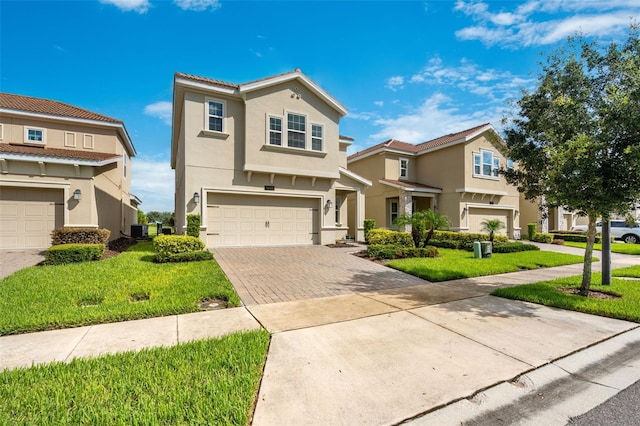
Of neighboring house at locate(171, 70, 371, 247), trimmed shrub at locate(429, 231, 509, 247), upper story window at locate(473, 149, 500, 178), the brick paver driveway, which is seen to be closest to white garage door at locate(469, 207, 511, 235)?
upper story window at locate(473, 149, 500, 178)

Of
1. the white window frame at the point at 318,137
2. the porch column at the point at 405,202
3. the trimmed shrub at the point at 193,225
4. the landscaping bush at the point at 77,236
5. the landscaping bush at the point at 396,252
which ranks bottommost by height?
the landscaping bush at the point at 396,252

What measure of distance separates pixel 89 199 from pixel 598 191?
54.1 feet

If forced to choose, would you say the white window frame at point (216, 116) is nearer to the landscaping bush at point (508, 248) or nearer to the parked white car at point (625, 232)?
the landscaping bush at point (508, 248)

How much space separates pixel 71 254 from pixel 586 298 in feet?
46.1

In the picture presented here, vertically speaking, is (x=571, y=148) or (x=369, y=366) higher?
(x=571, y=148)

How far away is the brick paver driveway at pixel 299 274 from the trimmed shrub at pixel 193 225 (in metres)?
1.20

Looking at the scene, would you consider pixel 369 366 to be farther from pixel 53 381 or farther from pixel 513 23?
pixel 513 23

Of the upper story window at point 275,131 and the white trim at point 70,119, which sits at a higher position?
the white trim at point 70,119

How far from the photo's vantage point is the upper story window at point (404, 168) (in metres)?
23.2

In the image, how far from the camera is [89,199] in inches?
498

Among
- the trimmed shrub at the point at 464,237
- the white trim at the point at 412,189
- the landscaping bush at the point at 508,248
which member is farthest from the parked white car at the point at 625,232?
the white trim at the point at 412,189

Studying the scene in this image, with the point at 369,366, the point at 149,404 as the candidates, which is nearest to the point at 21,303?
the point at 149,404

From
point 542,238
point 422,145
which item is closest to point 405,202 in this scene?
point 422,145

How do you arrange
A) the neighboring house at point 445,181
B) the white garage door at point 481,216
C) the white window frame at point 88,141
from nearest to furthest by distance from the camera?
the white window frame at point 88,141 → the neighboring house at point 445,181 → the white garage door at point 481,216
